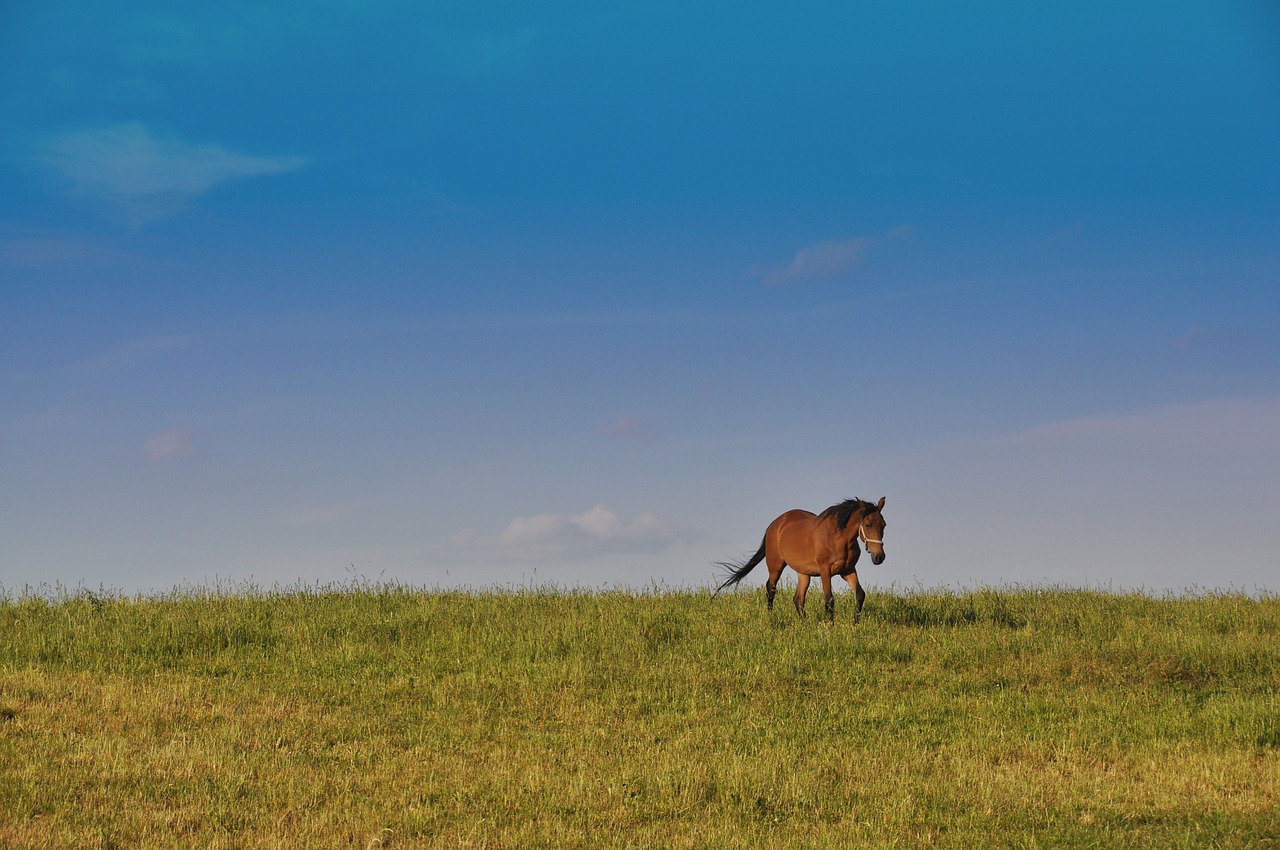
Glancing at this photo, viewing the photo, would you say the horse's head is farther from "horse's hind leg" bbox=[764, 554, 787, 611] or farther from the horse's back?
"horse's hind leg" bbox=[764, 554, 787, 611]

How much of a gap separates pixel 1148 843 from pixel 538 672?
8.05 meters

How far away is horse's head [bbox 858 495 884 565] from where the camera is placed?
16.1 m

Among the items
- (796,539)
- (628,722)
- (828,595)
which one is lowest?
(628,722)

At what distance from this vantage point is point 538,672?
1418 cm

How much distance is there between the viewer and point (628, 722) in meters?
12.1

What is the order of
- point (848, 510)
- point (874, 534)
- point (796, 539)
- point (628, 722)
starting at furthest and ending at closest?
1. point (796, 539)
2. point (848, 510)
3. point (874, 534)
4. point (628, 722)

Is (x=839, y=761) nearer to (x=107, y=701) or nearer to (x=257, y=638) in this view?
(x=107, y=701)

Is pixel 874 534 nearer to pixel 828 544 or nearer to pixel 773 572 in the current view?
pixel 828 544

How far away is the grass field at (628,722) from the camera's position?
343 inches

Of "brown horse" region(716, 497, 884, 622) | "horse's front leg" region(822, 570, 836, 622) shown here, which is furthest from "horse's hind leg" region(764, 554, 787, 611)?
"horse's front leg" region(822, 570, 836, 622)

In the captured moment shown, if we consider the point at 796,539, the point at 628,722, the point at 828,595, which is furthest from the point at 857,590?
the point at 628,722

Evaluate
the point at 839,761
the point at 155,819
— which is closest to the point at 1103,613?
the point at 839,761

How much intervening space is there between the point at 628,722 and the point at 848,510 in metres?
6.24

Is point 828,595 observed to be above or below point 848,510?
below
